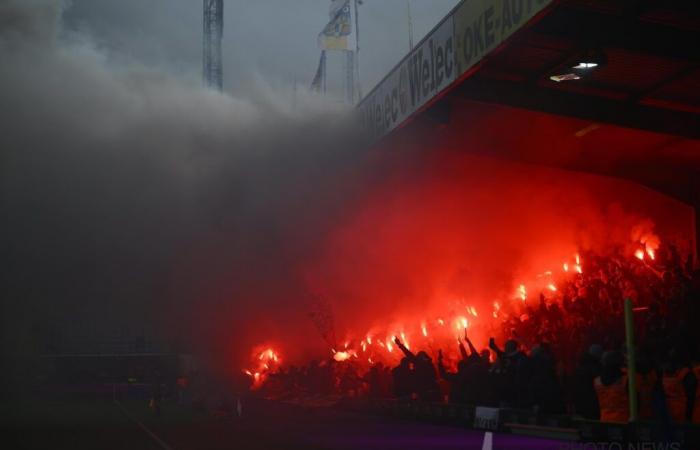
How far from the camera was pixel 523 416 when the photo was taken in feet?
37.9

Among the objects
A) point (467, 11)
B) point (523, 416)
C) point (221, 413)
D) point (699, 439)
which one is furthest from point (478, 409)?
point (221, 413)

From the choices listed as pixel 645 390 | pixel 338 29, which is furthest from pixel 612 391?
pixel 338 29

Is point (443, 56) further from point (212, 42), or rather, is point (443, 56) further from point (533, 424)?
point (212, 42)

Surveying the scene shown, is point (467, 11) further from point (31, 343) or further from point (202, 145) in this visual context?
point (31, 343)

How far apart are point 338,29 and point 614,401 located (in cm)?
4646

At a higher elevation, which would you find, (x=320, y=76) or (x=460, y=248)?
(x=320, y=76)

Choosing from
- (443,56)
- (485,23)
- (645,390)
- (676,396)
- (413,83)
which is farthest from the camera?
(413,83)

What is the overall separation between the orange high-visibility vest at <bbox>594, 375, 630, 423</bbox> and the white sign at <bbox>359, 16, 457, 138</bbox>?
7.40 m

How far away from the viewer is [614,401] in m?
9.66

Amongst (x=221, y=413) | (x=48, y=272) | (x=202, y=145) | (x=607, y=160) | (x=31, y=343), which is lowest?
(x=221, y=413)

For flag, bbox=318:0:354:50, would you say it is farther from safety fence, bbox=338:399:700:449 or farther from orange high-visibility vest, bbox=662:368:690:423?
orange high-visibility vest, bbox=662:368:690:423

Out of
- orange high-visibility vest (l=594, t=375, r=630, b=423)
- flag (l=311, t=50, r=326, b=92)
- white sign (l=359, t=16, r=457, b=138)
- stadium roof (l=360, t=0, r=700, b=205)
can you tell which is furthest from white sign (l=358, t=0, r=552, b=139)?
flag (l=311, t=50, r=326, b=92)

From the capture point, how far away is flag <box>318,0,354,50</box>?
53312 millimetres

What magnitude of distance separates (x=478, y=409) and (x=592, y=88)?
679cm
